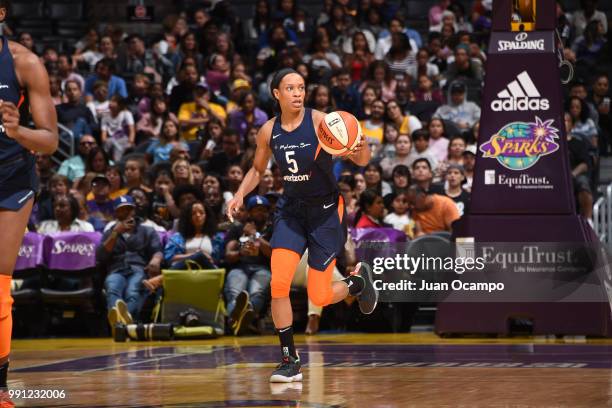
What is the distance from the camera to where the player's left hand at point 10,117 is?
5922 millimetres

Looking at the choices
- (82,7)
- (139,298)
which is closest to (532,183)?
(139,298)

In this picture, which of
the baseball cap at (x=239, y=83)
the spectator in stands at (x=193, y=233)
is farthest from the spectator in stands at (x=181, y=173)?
the baseball cap at (x=239, y=83)

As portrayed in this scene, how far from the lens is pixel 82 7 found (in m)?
22.8

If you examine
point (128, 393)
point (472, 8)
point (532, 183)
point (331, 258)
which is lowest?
point (128, 393)

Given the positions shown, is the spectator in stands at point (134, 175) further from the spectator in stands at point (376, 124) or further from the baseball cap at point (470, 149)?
the baseball cap at point (470, 149)

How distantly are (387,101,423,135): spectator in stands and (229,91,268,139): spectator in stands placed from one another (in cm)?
187

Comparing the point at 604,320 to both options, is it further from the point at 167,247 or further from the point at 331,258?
the point at 167,247

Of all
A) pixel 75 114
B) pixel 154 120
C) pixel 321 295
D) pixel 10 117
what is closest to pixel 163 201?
pixel 154 120

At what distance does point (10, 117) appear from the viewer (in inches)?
233

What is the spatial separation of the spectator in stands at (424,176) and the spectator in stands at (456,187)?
0.45ft

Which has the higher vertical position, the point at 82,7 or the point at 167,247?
the point at 82,7

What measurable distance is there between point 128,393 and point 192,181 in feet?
25.6

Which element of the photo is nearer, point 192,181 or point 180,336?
point 180,336

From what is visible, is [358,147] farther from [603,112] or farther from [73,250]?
[603,112]
